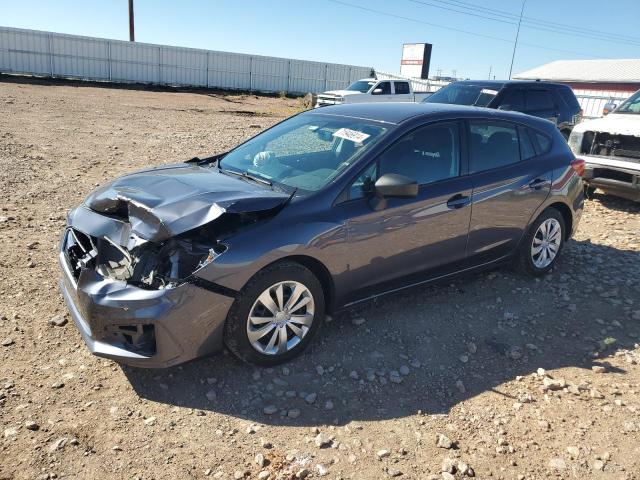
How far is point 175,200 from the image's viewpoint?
357 cm

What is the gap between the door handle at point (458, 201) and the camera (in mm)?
4399

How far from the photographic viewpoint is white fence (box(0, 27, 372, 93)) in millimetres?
29875

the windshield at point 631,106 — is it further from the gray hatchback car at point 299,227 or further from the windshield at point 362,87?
the windshield at point 362,87

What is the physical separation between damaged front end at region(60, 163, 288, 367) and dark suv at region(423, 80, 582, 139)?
835 centimetres

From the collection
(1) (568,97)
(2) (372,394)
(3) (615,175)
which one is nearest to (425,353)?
(2) (372,394)

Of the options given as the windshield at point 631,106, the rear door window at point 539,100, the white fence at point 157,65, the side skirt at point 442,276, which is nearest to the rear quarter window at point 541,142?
the side skirt at point 442,276

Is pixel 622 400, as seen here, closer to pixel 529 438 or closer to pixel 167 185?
pixel 529 438

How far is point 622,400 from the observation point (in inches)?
141

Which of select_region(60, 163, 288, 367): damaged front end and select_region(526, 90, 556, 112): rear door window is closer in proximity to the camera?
select_region(60, 163, 288, 367): damaged front end

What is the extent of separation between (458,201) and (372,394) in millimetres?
1840

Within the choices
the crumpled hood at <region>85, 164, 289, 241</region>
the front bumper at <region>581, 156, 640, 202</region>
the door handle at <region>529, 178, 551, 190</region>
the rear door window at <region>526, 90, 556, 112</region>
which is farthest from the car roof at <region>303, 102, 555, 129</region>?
the rear door window at <region>526, 90, 556, 112</region>

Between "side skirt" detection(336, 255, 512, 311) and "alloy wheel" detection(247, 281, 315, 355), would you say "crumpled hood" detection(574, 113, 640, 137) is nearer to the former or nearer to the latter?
"side skirt" detection(336, 255, 512, 311)

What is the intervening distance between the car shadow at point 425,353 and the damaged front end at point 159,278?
0.37 meters

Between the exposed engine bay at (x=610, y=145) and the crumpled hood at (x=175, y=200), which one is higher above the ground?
the exposed engine bay at (x=610, y=145)
